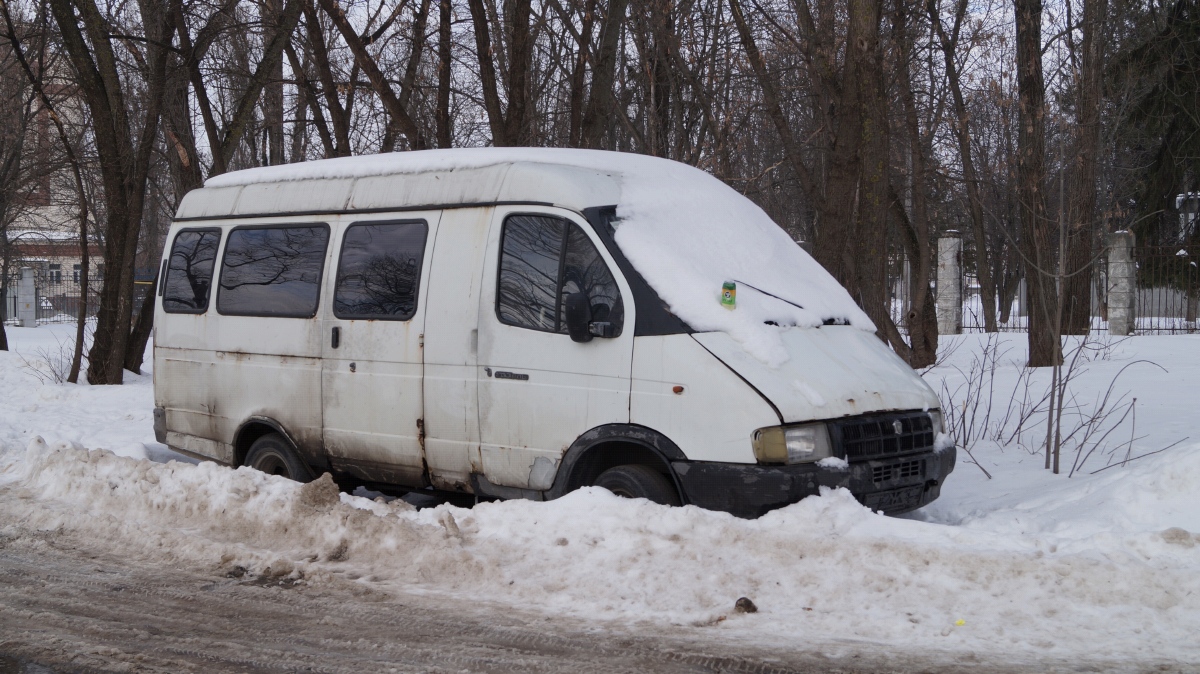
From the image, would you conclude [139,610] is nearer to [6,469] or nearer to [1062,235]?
[6,469]

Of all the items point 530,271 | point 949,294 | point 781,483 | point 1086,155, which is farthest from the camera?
point 949,294

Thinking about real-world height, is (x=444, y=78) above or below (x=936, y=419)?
above

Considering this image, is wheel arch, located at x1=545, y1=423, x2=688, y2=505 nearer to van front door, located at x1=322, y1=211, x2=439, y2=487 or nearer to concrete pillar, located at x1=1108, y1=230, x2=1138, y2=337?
van front door, located at x1=322, y1=211, x2=439, y2=487

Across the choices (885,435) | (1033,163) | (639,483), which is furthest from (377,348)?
(1033,163)

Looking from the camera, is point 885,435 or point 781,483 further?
point 885,435

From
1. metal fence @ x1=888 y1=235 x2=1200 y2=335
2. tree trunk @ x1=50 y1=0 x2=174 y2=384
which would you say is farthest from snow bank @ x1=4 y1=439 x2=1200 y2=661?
metal fence @ x1=888 y1=235 x2=1200 y2=335

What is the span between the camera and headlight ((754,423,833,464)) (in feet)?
17.0

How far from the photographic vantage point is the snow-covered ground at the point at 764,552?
173 inches

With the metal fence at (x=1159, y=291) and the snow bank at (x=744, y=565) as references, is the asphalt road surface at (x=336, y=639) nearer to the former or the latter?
the snow bank at (x=744, y=565)

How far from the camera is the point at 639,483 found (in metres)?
5.57

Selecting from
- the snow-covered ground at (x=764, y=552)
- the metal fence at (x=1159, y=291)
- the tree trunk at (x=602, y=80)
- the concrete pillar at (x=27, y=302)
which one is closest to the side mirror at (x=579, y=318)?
the snow-covered ground at (x=764, y=552)

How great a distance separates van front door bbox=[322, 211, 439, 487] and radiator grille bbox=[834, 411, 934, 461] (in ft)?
8.77

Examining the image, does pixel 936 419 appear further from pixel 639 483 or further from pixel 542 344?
pixel 542 344

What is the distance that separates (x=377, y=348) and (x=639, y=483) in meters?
2.14
